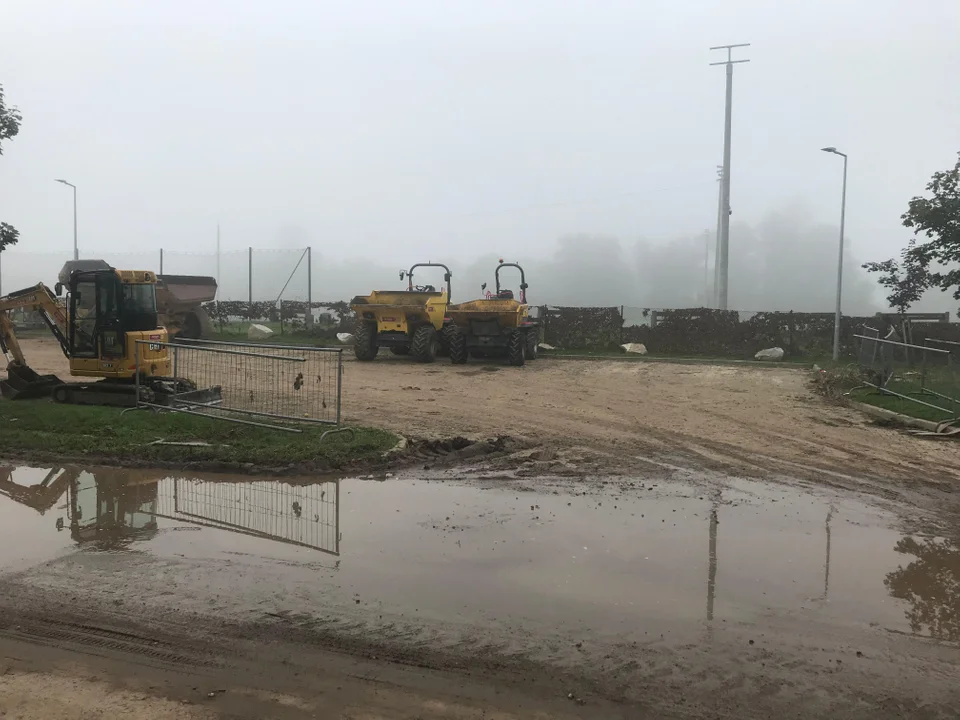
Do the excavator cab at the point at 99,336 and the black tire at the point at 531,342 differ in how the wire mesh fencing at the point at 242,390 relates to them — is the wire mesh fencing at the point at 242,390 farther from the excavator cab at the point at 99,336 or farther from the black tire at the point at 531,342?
the black tire at the point at 531,342

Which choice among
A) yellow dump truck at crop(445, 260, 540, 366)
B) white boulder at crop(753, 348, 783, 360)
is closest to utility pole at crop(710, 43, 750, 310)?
white boulder at crop(753, 348, 783, 360)

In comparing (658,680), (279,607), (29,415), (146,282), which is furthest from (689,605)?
(146,282)

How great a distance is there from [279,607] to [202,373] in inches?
336

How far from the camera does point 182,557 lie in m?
6.09

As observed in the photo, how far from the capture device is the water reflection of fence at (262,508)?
267 inches

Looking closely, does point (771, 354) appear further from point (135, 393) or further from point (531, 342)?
point (135, 393)

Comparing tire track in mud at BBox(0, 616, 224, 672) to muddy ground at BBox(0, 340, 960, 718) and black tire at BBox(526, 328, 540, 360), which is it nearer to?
muddy ground at BBox(0, 340, 960, 718)

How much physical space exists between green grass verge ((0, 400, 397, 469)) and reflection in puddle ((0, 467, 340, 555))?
1.77 feet

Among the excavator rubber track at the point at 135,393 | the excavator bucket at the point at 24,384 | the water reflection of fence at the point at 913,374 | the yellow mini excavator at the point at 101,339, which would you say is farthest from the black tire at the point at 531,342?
the excavator bucket at the point at 24,384

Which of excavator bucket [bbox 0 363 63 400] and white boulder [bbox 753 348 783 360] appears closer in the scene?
excavator bucket [bbox 0 363 63 400]

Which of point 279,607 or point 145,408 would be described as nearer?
point 279,607

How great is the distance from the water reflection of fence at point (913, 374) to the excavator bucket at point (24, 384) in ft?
49.1

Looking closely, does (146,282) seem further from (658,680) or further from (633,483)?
(658,680)

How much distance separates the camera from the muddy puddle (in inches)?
204
